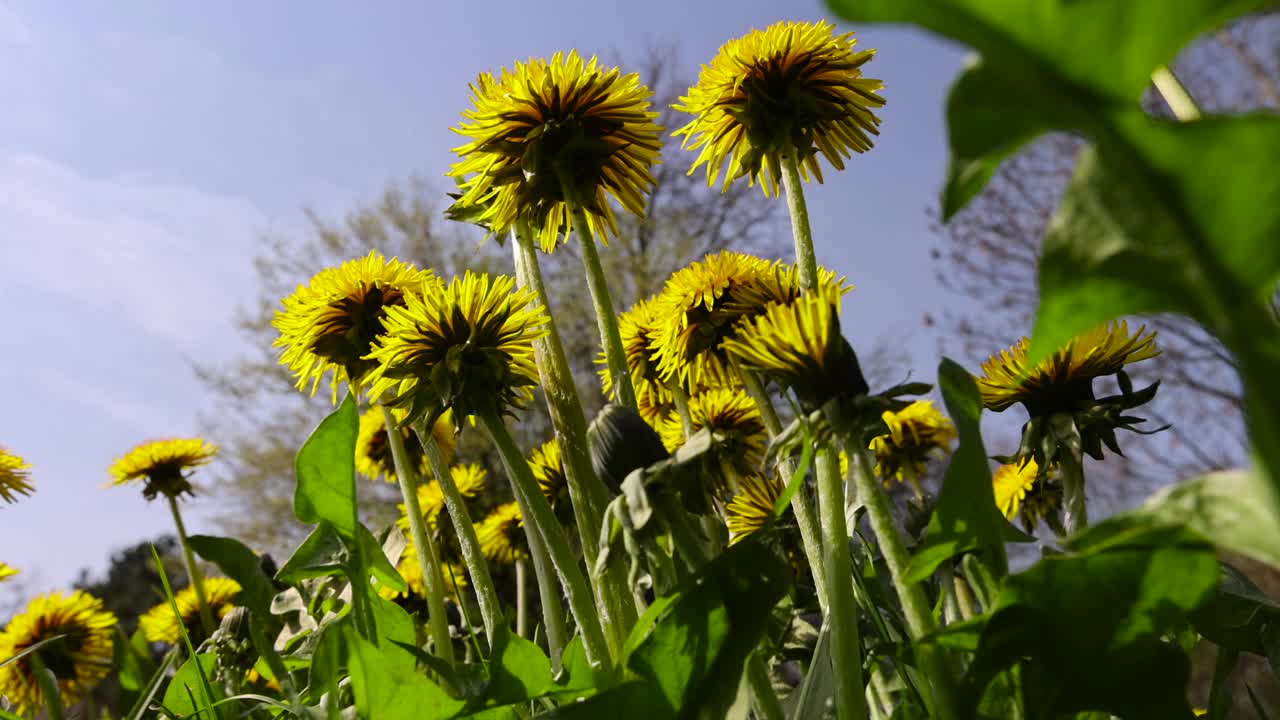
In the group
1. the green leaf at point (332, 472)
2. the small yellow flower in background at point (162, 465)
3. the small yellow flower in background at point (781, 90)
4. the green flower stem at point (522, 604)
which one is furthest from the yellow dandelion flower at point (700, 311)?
the small yellow flower in background at point (162, 465)

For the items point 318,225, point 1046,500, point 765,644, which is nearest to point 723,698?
point 765,644

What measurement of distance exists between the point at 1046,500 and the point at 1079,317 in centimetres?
95

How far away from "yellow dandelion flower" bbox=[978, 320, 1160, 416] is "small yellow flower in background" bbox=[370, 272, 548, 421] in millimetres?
367

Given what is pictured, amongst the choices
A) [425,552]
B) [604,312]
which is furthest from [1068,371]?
[425,552]

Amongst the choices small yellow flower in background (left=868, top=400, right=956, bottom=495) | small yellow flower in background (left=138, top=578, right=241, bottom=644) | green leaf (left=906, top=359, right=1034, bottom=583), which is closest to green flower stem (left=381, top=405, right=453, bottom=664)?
green leaf (left=906, top=359, right=1034, bottom=583)

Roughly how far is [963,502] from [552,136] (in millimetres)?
451

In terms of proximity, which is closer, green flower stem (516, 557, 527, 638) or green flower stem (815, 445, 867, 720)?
green flower stem (815, 445, 867, 720)

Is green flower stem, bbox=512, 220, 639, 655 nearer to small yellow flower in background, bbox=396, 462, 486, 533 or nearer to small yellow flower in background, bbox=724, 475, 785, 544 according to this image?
small yellow flower in background, bbox=724, 475, 785, 544

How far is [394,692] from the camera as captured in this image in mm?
495

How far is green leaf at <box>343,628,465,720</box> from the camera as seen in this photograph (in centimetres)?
49

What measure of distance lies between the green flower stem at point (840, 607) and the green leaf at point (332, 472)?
0.97ft

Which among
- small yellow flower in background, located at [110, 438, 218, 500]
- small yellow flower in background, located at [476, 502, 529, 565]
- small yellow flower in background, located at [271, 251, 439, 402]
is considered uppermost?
small yellow flower in background, located at [110, 438, 218, 500]

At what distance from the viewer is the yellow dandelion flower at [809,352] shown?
47 centimetres

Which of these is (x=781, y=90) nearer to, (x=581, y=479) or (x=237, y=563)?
(x=581, y=479)
